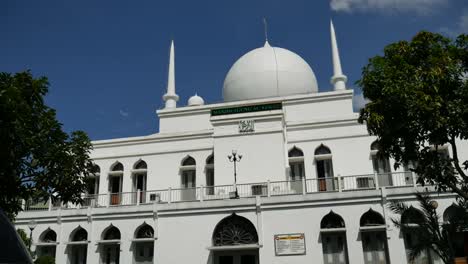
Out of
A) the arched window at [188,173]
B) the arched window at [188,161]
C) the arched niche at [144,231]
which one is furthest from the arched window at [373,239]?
the arched window at [188,161]

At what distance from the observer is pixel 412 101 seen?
10320 mm

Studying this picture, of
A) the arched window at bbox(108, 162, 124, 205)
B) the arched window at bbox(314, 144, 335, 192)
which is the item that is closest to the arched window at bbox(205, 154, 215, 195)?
the arched window at bbox(108, 162, 124, 205)

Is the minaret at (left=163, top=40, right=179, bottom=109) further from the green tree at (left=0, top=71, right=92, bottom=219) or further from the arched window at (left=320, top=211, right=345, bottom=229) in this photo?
the green tree at (left=0, top=71, right=92, bottom=219)

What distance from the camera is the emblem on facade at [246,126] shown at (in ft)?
74.9

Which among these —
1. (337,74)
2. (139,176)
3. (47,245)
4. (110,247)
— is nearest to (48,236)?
(47,245)

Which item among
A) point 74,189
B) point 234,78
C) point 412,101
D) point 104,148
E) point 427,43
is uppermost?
point 234,78

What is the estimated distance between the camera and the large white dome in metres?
27.8

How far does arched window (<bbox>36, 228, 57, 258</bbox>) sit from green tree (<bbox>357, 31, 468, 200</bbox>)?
18.0 m

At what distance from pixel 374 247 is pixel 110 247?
43.0 feet

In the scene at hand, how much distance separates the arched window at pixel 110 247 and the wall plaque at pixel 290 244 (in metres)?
8.28

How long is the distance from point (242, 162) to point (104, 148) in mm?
9381

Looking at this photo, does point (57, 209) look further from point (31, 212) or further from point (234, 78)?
point (234, 78)

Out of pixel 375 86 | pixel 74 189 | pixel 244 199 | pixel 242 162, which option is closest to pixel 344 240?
pixel 244 199

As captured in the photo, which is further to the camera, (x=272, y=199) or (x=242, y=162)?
(x=242, y=162)
